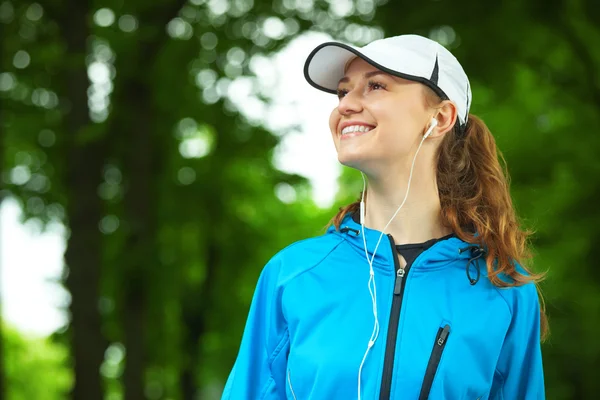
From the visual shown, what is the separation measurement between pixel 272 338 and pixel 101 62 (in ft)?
35.1

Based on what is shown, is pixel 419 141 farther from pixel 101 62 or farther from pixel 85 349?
pixel 101 62

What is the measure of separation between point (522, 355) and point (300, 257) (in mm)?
834

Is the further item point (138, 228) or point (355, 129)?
point (138, 228)

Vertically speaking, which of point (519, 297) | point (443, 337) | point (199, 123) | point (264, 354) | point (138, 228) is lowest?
point (138, 228)

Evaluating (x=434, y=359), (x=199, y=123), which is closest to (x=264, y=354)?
(x=434, y=359)

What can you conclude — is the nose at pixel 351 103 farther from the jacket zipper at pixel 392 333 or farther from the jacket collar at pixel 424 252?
the jacket zipper at pixel 392 333

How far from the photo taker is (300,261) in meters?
2.96

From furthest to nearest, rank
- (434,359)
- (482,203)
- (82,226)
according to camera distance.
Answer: (82,226)
(482,203)
(434,359)

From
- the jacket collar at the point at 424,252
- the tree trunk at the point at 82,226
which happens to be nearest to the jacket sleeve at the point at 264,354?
the jacket collar at the point at 424,252

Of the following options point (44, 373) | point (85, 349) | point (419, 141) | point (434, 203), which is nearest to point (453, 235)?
point (434, 203)

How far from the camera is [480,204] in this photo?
3.13 m

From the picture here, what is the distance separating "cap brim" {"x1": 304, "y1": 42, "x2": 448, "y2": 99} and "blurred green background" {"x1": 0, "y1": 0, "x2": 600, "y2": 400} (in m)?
5.89

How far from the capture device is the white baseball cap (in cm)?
290

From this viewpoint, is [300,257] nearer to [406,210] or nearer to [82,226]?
[406,210]
